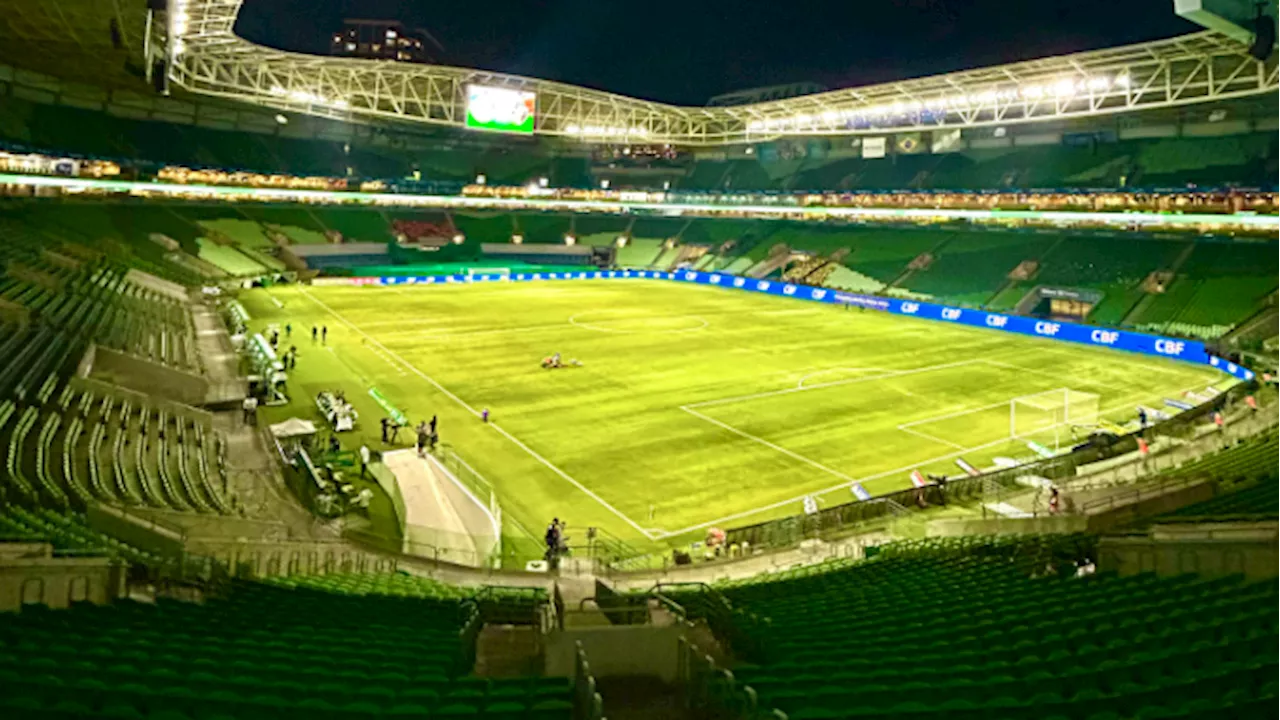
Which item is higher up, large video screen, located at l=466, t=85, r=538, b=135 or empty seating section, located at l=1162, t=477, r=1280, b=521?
large video screen, located at l=466, t=85, r=538, b=135

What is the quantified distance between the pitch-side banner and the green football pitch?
159 cm

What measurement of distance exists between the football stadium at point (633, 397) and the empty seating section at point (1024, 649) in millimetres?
60

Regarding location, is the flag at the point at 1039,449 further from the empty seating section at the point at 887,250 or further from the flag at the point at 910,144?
the flag at the point at 910,144

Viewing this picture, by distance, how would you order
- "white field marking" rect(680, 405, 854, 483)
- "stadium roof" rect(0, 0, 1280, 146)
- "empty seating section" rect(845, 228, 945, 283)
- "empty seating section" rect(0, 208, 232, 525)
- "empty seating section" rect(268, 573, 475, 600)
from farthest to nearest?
"empty seating section" rect(845, 228, 945, 283) < "stadium roof" rect(0, 0, 1280, 146) < "white field marking" rect(680, 405, 854, 483) < "empty seating section" rect(0, 208, 232, 525) < "empty seating section" rect(268, 573, 475, 600)

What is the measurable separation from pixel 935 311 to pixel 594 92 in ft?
129

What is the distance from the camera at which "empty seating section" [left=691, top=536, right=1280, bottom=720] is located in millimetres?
5941

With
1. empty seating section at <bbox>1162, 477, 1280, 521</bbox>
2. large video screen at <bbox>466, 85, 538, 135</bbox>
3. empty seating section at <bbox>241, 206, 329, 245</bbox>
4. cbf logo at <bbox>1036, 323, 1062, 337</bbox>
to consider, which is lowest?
empty seating section at <bbox>1162, 477, 1280, 521</bbox>

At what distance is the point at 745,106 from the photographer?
243 feet

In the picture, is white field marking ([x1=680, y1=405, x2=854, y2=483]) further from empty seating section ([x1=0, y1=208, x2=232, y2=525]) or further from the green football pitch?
empty seating section ([x1=0, y1=208, x2=232, y2=525])

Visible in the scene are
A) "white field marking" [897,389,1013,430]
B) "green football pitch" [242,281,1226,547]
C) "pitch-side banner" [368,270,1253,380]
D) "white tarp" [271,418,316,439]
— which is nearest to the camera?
"green football pitch" [242,281,1226,547]

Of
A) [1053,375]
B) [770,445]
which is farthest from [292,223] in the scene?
[1053,375]

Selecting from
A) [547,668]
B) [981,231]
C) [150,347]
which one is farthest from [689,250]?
[547,668]

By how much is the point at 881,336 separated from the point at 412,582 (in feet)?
128

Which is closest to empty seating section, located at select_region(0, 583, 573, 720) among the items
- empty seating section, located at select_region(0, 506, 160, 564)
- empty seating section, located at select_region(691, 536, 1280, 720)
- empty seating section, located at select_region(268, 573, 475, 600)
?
empty seating section, located at select_region(0, 506, 160, 564)
